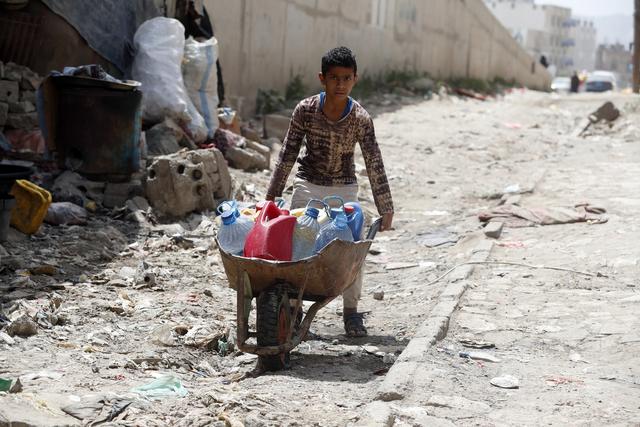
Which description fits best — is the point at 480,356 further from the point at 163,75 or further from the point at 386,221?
the point at 163,75

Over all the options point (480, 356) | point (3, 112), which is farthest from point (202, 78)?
point (480, 356)

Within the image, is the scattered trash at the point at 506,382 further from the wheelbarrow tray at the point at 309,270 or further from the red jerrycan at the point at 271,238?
the red jerrycan at the point at 271,238

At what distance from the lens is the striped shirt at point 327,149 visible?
538 cm

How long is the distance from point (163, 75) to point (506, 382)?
239 inches

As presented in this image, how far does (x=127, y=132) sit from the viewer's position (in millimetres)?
8305

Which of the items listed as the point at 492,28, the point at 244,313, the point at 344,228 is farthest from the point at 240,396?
the point at 492,28

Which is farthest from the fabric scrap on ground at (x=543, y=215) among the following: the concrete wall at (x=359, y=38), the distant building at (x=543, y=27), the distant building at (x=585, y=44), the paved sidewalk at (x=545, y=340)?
the distant building at (x=585, y=44)

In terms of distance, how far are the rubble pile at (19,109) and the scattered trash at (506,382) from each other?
5455 mm

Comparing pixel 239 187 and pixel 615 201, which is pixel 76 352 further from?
pixel 615 201

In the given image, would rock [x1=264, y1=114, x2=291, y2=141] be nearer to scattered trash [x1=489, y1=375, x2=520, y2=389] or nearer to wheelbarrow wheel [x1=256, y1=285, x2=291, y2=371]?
wheelbarrow wheel [x1=256, y1=285, x2=291, y2=371]

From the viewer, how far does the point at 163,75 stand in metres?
9.73

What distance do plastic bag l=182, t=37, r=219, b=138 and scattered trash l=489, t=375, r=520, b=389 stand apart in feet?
19.9

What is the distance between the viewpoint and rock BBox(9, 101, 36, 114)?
8.86 metres

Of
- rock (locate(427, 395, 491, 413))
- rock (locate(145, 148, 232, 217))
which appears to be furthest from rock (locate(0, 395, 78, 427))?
rock (locate(145, 148, 232, 217))
